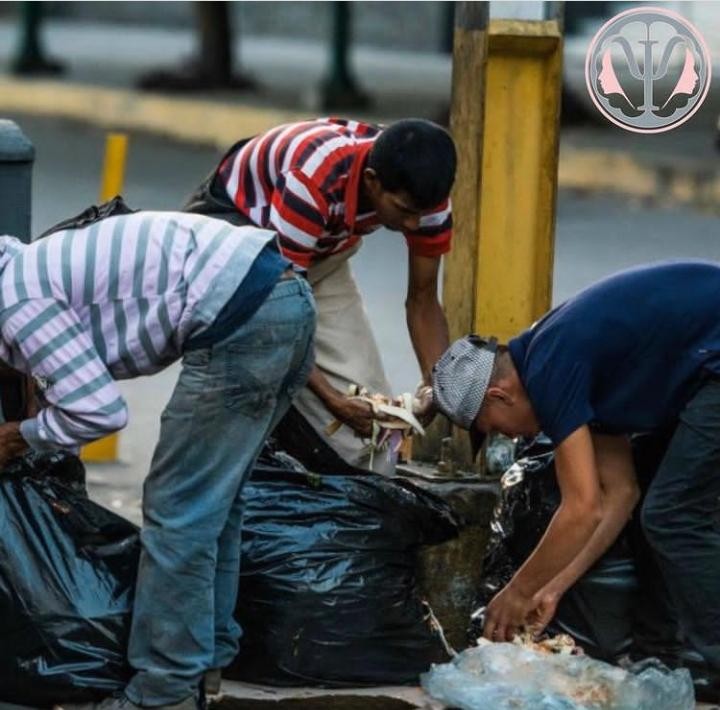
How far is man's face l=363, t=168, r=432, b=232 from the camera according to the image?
4.22 m

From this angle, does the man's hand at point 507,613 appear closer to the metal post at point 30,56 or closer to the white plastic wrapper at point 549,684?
the white plastic wrapper at point 549,684

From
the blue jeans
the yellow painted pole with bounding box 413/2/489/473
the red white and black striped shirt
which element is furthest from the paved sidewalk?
the blue jeans

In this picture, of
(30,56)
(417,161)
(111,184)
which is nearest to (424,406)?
(417,161)

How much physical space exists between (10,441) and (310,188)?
3.28 feet

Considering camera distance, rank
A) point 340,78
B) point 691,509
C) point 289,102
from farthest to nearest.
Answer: point 289,102 < point 340,78 < point 691,509

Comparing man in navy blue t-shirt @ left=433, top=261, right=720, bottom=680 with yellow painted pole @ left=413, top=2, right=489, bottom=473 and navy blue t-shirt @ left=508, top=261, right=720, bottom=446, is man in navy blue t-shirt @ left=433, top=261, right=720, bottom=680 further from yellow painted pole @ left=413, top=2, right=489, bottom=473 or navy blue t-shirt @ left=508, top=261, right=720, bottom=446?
yellow painted pole @ left=413, top=2, right=489, bottom=473

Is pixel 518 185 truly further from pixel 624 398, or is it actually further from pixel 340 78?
pixel 340 78

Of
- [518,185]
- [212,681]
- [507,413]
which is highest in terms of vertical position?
[518,185]

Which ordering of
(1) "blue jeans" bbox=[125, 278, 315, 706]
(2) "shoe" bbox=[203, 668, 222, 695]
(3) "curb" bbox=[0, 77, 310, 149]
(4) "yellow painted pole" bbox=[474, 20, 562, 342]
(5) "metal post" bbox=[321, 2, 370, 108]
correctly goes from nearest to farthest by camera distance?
1. (1) "blue jeans" bbox=[125, 278, 315, 706]
2. (2) "shoe" bbox=[203, 668, 222, 695]
3. (4) "yellow painted pole" bbox=[474, 20, 562, 342]
4. (3) "curb" bbox=[0, 77, 310, 149]
5. (5) "metal post" bbox=[321, 2, 370, 108]

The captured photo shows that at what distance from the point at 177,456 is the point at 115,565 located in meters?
0.43

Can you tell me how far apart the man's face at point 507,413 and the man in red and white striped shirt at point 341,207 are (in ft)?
1.41

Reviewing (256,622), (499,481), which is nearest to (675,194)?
(499,481)

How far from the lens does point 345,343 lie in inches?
188

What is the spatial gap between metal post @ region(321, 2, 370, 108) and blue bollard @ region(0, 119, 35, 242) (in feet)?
41.3
